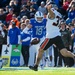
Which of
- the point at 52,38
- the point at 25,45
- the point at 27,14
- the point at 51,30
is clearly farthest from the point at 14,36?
the point at 52,38

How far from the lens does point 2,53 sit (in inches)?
663

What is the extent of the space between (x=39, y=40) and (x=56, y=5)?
3.83 metres

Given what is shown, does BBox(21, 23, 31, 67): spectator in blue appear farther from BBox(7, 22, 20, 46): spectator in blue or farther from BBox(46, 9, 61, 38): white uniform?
BBox(46, 9, 61, 38): white uniform

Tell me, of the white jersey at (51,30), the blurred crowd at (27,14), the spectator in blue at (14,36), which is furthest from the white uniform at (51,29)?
the spectator in blue at (14,36)

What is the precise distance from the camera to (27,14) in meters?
20.0

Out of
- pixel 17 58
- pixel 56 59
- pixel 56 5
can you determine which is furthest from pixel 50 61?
pixel 56 5

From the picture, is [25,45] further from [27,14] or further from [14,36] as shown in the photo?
[27,14]

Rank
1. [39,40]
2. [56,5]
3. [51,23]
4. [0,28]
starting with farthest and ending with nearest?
1. [56,5]
2. [0,28]
3. [39,40]
4. [51,23]

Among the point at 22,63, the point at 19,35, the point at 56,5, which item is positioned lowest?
the point at 22,63

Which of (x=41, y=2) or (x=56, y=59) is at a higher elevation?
(x=41, y=2)

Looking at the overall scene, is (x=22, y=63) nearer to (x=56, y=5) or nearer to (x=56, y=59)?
(x=56, y=59)

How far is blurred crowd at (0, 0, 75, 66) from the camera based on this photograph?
674 inches

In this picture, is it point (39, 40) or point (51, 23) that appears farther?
point (39, 40)

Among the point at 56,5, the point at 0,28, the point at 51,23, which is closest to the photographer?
the point at 51,23
